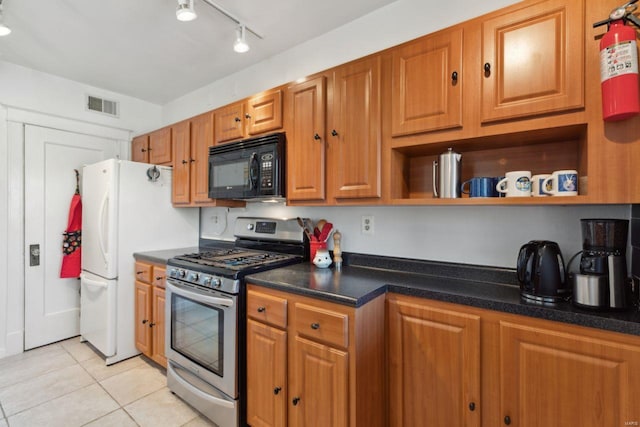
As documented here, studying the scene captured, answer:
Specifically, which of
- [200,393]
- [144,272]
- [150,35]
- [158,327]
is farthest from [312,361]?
[150,35]

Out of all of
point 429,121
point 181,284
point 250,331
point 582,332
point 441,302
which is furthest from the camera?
point 181,284

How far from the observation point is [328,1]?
1.92 metres

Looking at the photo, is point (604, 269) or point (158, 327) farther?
point (158, 327)

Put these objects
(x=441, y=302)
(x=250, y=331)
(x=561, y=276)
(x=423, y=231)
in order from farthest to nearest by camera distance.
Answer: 1. (x=423, y=231)
2. (x=250, y=331)
3. (x=441, y=302)
4. (x=561, y=276)

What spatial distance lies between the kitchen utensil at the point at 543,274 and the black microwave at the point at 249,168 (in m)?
1.45

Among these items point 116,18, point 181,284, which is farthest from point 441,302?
point 116,18

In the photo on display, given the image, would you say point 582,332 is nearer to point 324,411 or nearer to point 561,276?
point 561,276

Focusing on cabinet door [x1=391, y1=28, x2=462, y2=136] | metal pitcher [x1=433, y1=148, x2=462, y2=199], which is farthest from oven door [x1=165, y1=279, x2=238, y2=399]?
cabinet door [x1=391, y1=28, x2=462, y2=136]

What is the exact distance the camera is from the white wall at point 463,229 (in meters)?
1.48

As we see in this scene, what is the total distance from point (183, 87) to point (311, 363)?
310 cm

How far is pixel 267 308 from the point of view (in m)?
1.64

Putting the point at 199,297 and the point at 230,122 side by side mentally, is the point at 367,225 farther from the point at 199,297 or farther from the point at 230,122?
the point at 230,122

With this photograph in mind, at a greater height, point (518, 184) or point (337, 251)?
point (518, 184)

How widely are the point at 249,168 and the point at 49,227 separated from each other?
91.9 inches
